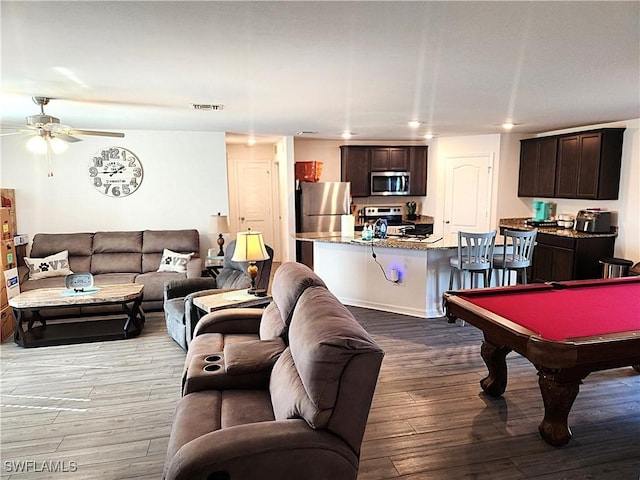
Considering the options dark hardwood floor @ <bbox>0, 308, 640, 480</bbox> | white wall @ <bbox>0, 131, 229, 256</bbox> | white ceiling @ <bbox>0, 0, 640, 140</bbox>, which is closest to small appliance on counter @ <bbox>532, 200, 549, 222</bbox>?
white ceiling @ <bbox>0, 0, 640, 140</bbox>

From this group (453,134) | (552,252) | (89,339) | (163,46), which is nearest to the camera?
(163,46)

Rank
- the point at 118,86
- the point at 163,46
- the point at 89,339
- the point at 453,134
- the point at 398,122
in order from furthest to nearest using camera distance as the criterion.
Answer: the point at 453,134
the point at 398,122
the point at 89,339
the point at 118,86
the point at 163,46

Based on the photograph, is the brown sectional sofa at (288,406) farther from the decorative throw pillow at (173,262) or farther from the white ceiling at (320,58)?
the decorative throw pillow at (173,262)

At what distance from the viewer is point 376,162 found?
767cm


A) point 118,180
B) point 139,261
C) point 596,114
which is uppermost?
point 596,114

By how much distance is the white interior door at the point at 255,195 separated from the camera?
321 inches

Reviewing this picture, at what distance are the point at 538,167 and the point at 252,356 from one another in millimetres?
5973

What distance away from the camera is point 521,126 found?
593cm

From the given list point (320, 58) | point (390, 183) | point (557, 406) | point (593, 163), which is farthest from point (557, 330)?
point (390, 183)

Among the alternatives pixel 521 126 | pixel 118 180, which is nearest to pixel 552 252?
pixel 521 126

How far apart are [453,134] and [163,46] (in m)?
5.54

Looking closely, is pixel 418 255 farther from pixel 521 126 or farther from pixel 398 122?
pixel 521 126

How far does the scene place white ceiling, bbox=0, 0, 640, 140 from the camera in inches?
78.9

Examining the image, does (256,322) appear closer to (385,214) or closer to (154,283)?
(154,283)
